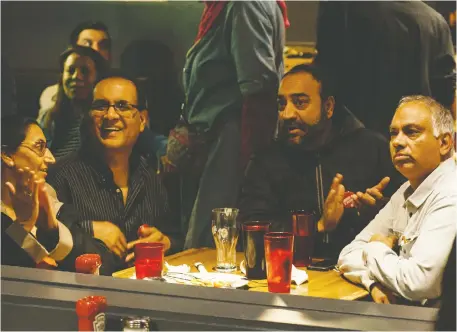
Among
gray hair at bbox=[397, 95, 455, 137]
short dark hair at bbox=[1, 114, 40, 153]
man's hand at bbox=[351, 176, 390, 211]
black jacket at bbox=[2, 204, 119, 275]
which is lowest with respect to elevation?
black jacket at bbox=[2, 204, 119, 275]

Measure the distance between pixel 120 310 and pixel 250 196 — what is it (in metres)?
0.80

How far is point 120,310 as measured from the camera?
258 centimetres

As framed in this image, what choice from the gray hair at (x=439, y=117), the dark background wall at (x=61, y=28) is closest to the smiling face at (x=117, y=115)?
the dark background wall at (x=61, y=28)

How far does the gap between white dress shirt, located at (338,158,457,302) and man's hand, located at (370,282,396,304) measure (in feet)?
0.09

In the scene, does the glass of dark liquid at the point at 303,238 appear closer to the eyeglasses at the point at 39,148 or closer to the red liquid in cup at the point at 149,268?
the red liquid in cup at the point at 149,268

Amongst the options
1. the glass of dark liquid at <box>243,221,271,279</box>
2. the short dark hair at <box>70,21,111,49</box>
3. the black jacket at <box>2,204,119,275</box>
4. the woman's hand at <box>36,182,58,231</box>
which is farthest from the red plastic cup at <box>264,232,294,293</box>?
the short dark hair at <box>70,21,111,49</box>

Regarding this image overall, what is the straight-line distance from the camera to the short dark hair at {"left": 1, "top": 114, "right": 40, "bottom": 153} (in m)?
3.45

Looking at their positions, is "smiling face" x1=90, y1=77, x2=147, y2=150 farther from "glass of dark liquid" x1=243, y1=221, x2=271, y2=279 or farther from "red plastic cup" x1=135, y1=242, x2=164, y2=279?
"glass of dark liquid" x1=243, y1=221, x2=271, y2=279

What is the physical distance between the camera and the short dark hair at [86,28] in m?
3.36

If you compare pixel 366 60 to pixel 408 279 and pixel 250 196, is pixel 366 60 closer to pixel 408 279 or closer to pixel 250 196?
pixel 250 196

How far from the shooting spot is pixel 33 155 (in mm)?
3439

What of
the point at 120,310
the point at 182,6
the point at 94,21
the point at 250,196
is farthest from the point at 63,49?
the point at 120,310

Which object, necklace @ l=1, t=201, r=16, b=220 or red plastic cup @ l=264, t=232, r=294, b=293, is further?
necklace @ l=1, t=201, r=16, b=220

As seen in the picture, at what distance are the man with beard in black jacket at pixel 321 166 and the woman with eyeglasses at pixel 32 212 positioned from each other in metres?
0.94
